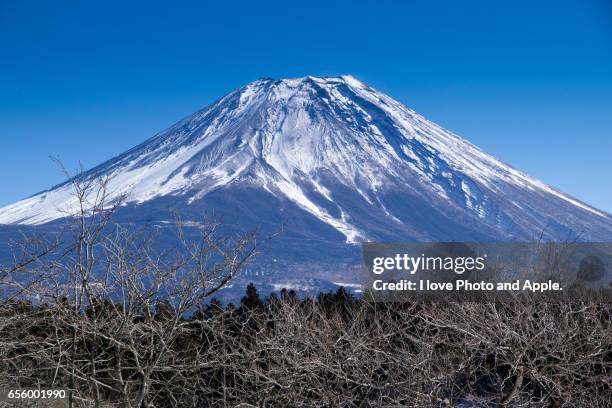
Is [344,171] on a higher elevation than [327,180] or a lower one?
higher

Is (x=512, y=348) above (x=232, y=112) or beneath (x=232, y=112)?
beneath

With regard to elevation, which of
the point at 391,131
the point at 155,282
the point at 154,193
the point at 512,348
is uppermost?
the point at 391,131

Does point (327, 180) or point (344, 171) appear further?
point (344, 171)

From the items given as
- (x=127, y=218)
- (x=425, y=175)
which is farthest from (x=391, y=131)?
(x=127, y=218)

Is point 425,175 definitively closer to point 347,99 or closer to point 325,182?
point 325,182

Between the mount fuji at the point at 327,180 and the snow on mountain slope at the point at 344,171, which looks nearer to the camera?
the mount fuji at the point at 327,180
